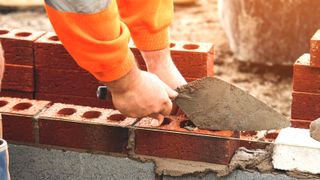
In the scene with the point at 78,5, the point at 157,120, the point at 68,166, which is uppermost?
the point at 78,5

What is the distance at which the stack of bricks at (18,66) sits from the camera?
3.66 meters

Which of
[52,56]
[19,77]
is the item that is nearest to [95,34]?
[52,56]

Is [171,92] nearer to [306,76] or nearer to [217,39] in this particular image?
[306,76]

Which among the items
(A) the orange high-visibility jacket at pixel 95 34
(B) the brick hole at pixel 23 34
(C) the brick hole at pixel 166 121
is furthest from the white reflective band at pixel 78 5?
(B) the brick hole at pixel 23 34

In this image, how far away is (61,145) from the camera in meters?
3.11

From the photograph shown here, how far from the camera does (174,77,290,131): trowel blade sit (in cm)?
290

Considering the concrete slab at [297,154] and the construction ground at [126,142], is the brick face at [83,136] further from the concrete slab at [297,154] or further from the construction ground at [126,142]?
the concrete slab at [297,154]

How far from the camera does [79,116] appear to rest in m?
3.10

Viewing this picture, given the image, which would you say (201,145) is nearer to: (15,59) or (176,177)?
(176,177)

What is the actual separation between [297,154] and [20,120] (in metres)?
1.23

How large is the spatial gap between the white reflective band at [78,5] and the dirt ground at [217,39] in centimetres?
295

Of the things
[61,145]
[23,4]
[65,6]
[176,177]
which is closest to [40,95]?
[61,145]

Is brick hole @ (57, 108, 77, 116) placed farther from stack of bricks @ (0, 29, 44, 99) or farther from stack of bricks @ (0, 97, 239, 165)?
stack of bricks @ (0, 29, 44, 99)

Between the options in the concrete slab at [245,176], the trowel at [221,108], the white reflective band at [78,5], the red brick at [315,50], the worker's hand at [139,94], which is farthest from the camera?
the red brick at [315,50]
